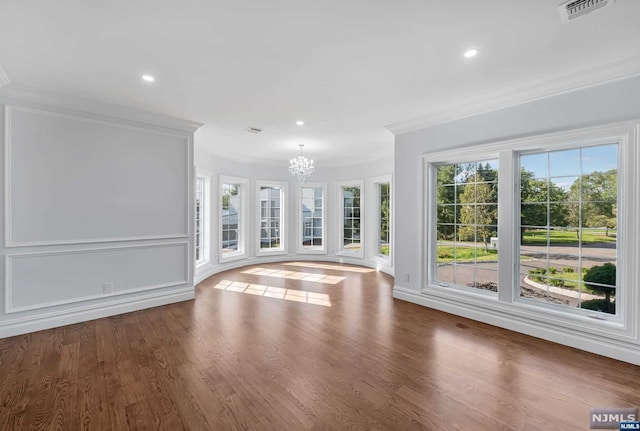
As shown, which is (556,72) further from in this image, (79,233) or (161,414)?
(79,233)

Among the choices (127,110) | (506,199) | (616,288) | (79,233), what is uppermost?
(127,110)

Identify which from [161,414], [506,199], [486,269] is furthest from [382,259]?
[161,414]

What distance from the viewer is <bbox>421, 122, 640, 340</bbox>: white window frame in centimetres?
268

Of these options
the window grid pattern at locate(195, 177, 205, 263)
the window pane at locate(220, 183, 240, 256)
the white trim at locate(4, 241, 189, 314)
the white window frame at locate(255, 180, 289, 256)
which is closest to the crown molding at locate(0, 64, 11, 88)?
the white trim at locate(4, 241, 189, 314)

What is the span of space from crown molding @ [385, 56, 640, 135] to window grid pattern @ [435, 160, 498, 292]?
0.66 m

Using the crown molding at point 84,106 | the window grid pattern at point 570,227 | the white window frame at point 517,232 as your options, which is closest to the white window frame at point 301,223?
the crown molding at point 84,106

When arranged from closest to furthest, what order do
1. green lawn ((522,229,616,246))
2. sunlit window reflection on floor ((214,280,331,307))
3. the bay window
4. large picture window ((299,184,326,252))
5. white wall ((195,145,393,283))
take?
green lawn ((522,229,616,246)), sunlit window reflection on floor ((214,280,331,307)), white wall ((195,145,393,283)), the bay window, large picture window ((299,184,326,252))

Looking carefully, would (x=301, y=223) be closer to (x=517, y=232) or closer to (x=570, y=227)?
(x=517, y=232)

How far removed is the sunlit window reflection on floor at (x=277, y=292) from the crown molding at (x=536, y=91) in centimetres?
296

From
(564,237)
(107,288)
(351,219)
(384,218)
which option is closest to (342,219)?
(351,219)

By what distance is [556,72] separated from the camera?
9.37ft

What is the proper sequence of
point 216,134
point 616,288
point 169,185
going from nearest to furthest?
point 616,288, point 169,185, point 216,134

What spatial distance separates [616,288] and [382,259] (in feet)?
13.9
